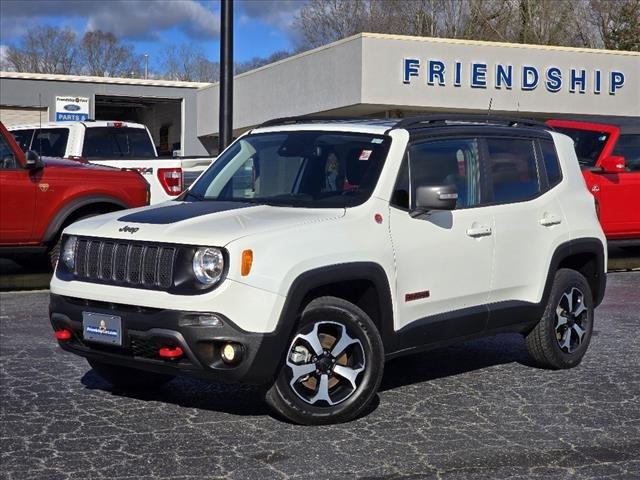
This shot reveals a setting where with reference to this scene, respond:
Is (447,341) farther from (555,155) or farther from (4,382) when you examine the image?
(4,382)

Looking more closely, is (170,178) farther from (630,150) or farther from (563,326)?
(563,326)

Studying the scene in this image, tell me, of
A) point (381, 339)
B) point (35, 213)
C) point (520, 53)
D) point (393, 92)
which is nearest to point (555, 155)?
point (381, 339)

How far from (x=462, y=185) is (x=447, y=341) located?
103 centimetres

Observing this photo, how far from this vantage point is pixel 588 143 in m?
14.2

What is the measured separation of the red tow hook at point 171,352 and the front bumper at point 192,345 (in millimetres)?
27

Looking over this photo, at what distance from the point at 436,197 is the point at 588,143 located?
820 cm

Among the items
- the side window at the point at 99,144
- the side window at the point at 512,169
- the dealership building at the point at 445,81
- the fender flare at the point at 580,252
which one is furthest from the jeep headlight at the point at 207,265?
the dealership building at the point at 445,81

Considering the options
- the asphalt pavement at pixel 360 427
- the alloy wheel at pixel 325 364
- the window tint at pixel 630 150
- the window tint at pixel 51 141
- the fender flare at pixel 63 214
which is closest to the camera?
the asphalt pavement at pixel 360 427

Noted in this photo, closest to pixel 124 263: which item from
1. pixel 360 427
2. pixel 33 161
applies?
pixel 360 427

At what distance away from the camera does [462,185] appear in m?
7.19

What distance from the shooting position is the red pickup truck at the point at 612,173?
45.8 feet

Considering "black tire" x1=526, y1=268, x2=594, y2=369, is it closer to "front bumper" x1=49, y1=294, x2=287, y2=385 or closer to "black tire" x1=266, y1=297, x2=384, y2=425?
"black tire" x1=266, y1=297, x2=384, y2=425

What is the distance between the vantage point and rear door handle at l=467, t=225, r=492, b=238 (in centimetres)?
703

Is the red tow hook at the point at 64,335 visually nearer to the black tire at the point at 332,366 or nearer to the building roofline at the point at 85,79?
the black tire at the point at 332,366
